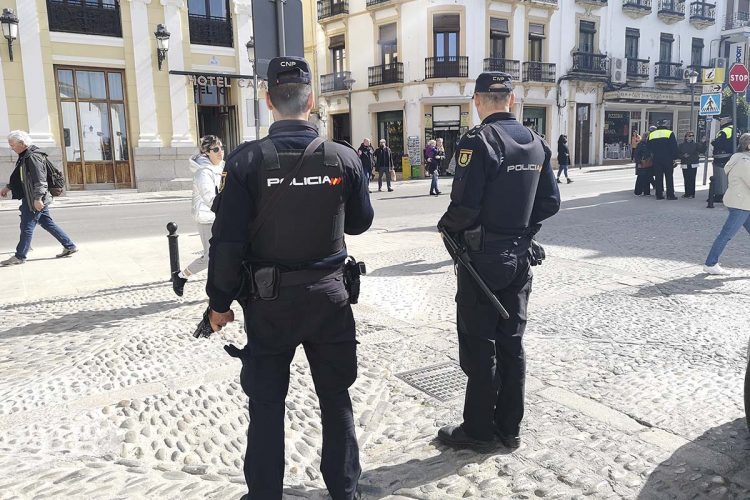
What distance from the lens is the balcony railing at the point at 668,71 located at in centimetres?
3769

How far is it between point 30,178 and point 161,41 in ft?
45.4

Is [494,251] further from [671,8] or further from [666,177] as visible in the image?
[671,8]

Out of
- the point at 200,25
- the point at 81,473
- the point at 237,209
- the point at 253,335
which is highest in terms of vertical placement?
the point at 200,25

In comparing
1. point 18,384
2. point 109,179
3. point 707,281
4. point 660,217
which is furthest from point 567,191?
point 18,384

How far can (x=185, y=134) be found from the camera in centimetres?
2234

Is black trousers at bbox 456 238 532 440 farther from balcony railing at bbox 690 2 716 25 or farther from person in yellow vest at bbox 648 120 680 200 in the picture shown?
balcony railing at bbox 690 2 716 25

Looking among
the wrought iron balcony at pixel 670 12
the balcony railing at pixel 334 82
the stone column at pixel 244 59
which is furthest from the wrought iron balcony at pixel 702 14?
the stone column at pixel 244 59

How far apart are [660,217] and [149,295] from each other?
9.78 m

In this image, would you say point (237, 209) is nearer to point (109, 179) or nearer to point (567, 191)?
point (567, 191)

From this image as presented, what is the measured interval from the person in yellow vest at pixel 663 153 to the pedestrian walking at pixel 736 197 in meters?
8.27

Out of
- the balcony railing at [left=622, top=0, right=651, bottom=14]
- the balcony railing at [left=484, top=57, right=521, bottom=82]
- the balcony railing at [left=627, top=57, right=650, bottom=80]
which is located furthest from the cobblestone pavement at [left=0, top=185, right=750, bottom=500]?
the balcony railing at [left=622, top=0, right=651, bottom=14]

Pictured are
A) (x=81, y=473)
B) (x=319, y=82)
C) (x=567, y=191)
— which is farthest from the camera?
(x=319, y=82)

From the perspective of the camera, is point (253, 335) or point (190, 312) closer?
point (253, 335)

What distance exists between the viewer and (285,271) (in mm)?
2598
